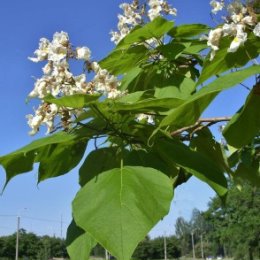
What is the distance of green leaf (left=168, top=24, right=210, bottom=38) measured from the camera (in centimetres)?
110

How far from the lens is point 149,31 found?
42.5 inches

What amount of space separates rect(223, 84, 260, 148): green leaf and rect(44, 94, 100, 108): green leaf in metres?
0.25

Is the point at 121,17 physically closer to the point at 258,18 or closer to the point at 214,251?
the point at 258,18

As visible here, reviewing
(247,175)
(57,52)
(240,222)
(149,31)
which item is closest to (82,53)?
(57,52)

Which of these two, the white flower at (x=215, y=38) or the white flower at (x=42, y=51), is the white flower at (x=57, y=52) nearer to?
the white flower at (x=42, y=51)

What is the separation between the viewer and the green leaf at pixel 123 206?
708mm

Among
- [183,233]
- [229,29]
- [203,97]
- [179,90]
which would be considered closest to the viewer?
[203,97]

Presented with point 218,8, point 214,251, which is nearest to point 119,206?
point 218,8

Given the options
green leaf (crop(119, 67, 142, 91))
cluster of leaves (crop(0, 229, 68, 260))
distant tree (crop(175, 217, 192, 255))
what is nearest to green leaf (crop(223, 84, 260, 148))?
green leaf (crop(119, 67, 142, 91))

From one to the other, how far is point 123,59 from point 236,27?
38 centimetres

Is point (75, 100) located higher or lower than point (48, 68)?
lower

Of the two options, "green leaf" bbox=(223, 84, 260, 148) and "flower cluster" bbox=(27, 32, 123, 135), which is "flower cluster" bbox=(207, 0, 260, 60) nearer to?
"green leaf" bbox=(223, 84, 260, 148)

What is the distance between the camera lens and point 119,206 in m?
0.76

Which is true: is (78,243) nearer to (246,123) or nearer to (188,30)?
(246,123)
